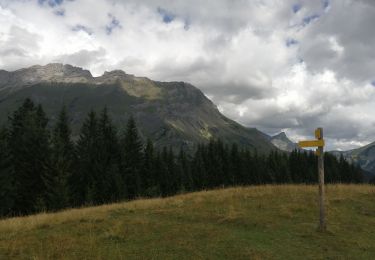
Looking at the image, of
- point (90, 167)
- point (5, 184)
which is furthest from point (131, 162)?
point (5, 184)

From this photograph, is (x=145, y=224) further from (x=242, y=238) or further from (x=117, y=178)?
(x=117, y=178)

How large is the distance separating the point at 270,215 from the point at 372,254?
4.96 m

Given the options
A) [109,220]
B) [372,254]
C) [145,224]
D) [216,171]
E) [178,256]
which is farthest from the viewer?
[216,171]

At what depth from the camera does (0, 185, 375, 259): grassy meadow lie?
1005 cm

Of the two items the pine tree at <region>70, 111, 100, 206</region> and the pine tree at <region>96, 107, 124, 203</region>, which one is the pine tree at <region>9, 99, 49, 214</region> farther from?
the pine tree at <region>96, 107, 124, 203</region>

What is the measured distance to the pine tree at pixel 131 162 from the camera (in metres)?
56.2

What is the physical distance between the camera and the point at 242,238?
11.5 metres

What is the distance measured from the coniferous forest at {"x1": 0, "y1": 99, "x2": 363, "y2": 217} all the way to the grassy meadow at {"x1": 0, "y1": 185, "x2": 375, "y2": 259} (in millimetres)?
8120

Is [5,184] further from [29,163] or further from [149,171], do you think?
[149,171]

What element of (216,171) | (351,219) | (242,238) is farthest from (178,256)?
(216,171)

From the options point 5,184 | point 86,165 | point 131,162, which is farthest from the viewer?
point 131,162

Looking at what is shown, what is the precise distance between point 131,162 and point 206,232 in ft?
164

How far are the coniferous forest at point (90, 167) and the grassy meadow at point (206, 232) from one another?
8.12 m

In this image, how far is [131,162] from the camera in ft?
200
